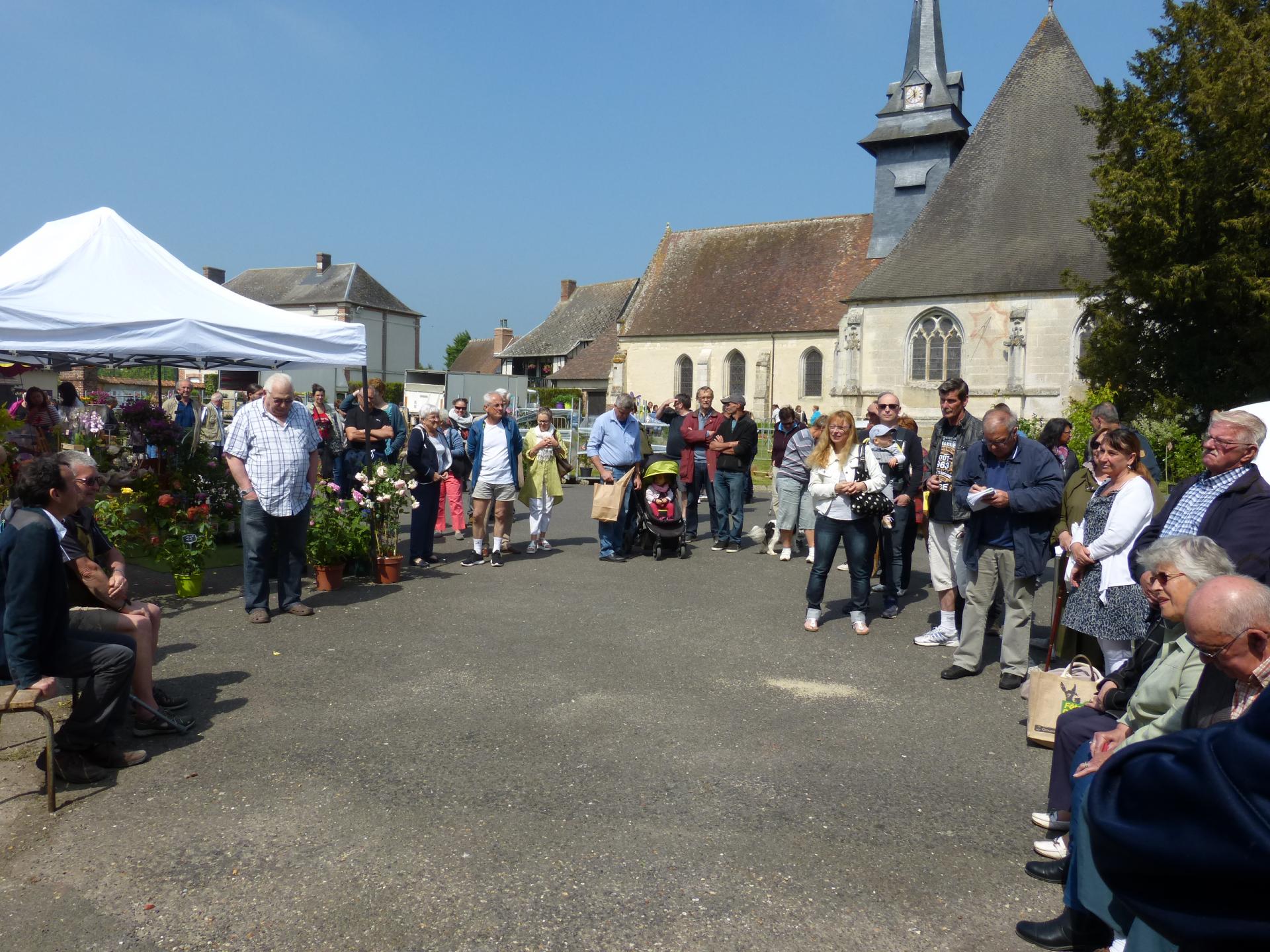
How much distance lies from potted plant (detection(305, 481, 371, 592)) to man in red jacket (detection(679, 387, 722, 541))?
4.19 m

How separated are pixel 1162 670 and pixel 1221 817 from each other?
246cm

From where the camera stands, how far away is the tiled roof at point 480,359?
75.5 metres

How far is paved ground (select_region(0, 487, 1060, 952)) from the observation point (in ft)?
10.5

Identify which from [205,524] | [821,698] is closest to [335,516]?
[205,524]

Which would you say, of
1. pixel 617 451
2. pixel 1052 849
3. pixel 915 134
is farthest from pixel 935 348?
pixel 1052 849

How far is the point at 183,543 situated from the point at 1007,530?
658 cm

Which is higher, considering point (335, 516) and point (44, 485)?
point (44, 485)

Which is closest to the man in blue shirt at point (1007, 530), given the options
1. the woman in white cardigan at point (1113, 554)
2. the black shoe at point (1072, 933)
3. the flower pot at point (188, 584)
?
the woman in white cardigan at point (1113, 554)

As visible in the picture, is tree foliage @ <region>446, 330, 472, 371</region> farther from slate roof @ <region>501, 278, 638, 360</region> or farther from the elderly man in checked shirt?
the elderly man in checked shirt

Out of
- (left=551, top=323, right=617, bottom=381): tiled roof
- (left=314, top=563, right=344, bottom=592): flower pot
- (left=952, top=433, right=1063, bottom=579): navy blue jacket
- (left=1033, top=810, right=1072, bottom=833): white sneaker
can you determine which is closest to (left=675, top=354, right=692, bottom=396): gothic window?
(left=551, top=323, right=617, bottom=381): tiled roof

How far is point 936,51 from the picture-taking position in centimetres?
4219

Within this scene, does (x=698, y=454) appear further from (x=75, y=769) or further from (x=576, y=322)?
(x=576, y=322)

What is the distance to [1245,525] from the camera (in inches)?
163

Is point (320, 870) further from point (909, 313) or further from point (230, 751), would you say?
point (909, 313)
